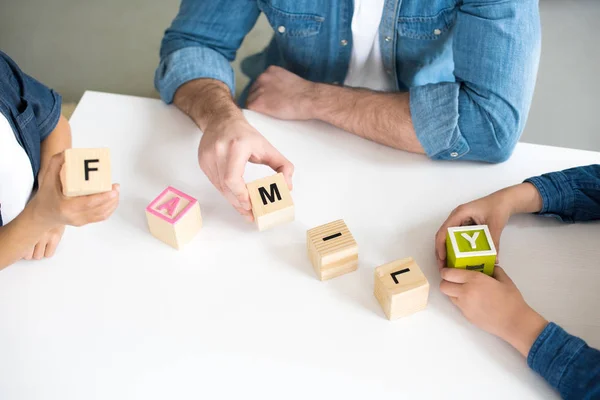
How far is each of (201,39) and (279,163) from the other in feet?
1.53

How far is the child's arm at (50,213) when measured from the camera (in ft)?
2.79

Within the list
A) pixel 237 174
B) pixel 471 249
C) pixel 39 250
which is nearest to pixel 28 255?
pixel 39 250

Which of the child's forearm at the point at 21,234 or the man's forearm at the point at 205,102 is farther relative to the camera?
the man's forearm at the point at 205,102

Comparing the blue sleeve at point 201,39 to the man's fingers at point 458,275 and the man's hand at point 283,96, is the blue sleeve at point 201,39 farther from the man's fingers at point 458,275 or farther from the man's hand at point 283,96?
the man's fingers at point 458,275

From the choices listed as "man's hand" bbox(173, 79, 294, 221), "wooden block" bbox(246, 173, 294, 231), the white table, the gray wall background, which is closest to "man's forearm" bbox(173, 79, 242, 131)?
"man's hand" bbox(173, 79, 294, 221)

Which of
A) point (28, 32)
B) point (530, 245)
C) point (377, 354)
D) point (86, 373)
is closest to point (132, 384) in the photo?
point (86, 373)

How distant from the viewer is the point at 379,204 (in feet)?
3.54

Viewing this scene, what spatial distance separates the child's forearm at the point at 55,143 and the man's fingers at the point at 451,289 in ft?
2.57

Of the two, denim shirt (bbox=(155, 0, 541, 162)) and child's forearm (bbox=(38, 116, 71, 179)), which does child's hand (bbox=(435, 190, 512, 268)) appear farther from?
child's forearm (bbox=(38, 116, 71, 179))

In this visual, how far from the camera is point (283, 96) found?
1272 millimetres

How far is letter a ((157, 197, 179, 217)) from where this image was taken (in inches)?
39.5

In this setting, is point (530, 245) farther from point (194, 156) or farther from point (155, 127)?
point (155, 127)

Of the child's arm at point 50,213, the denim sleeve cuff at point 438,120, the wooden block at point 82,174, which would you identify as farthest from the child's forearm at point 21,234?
the denim sleeve cuff at point 438,120

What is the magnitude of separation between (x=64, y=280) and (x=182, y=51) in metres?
0.63
